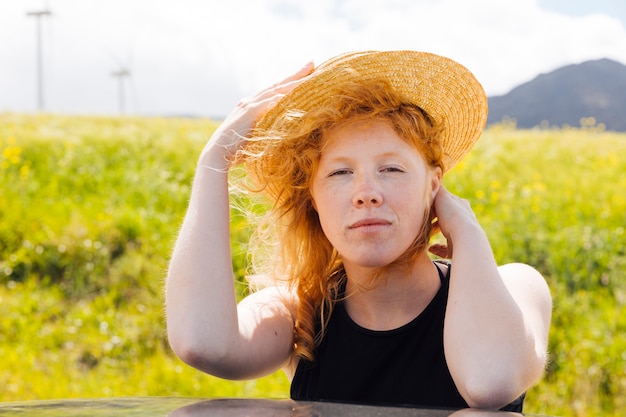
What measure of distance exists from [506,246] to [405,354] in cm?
410

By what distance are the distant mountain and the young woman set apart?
3.60m

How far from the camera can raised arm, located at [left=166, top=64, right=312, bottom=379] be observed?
1935 mm

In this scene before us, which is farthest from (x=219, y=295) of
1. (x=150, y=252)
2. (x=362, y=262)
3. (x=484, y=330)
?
(x=150, y=252)

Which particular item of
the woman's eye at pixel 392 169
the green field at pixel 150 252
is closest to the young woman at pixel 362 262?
the woman's eye at pixel 392 169

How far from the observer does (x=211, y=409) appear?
1.29 metres

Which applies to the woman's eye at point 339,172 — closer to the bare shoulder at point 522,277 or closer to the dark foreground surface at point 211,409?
the bare shoulder at point 522,277

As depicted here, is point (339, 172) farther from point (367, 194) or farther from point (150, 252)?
point (150, 252)

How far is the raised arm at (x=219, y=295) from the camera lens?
1.93 metres

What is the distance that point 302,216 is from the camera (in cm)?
224

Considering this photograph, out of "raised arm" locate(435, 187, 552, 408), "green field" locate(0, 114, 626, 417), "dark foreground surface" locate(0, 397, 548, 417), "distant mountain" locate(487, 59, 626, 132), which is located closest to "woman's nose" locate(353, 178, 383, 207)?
Answer: "raised arm" locate(435, 187, 552, 408)

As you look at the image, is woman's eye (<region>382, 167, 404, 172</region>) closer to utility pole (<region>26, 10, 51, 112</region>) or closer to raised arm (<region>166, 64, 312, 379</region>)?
raised arm (<region>166, 64, 312, 379</region>)

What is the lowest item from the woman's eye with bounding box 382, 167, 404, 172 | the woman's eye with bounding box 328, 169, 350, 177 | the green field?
the green field

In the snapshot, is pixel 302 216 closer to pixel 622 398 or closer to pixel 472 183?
pixel 622 398

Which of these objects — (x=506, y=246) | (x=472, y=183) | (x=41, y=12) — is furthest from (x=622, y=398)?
(x=41, y=12)
